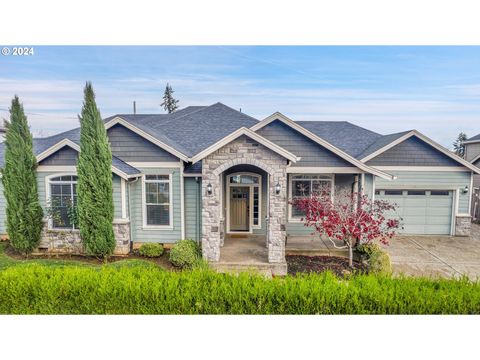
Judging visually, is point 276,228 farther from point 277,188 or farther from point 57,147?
point 57,147

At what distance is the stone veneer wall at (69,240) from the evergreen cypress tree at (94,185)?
0.51 metres

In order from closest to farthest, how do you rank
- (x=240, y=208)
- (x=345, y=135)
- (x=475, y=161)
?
(x=240, y=208)
(x=345, y=135)
(x=475, y=161)

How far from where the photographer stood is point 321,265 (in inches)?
288

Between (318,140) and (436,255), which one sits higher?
(318,140)

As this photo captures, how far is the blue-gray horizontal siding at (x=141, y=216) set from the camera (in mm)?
8266

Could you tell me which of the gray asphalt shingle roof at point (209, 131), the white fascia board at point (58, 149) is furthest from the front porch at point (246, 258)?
the white fascia board at point (58, 149)

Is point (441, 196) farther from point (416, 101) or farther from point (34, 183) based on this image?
point (34, 183)

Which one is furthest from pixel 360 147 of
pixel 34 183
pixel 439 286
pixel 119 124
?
pixel 34 183

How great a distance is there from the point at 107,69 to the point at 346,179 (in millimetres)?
8125

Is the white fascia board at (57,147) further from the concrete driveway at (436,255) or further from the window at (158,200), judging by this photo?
the concrete driveway at (436,255)

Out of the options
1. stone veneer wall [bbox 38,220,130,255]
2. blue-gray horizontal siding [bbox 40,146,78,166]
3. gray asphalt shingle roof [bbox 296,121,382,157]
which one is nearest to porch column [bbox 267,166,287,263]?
stone veneer wall [bbox 38,220,130,255]

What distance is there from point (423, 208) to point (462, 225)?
59.0 inches

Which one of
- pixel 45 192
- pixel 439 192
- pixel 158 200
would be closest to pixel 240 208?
pixel 158 200

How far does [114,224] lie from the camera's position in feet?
25.7
